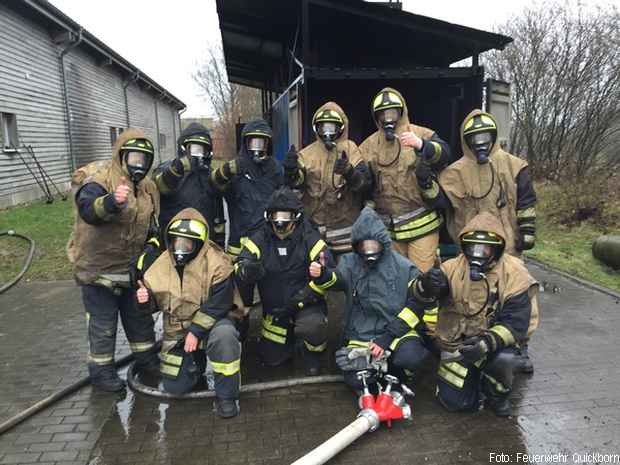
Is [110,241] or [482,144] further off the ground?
[482,144]

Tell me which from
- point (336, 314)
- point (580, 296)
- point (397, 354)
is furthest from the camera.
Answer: point (580, 296)

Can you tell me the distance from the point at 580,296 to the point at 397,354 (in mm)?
3434

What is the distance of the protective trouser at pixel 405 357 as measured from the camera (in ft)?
10.6

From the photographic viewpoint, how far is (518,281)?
3.04m

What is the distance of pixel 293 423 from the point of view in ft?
10.0

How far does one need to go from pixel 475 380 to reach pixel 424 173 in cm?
153

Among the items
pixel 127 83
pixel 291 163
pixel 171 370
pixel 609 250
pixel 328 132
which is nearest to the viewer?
pixel 171 370

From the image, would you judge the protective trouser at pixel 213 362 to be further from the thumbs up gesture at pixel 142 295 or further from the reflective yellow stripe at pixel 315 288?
the reflective yellow stripe at pixel 315 288

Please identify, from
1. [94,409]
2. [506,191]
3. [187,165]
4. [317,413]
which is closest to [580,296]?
[506,191]

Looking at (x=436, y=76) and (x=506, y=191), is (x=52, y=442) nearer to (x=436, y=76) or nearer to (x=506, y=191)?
(x=506, y=191)

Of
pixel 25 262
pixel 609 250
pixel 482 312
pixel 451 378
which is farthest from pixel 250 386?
pixel 609 250

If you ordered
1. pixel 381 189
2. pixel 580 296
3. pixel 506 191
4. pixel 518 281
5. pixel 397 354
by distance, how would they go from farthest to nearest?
1. pixel 580 296
2. pixel 381 189
3. pixel 506 191
4. pixel 397 354
5. pixel 518 281

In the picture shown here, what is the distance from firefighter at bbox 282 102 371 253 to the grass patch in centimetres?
405

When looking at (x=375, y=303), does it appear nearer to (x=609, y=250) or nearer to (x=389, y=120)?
(x=389, y=120)
